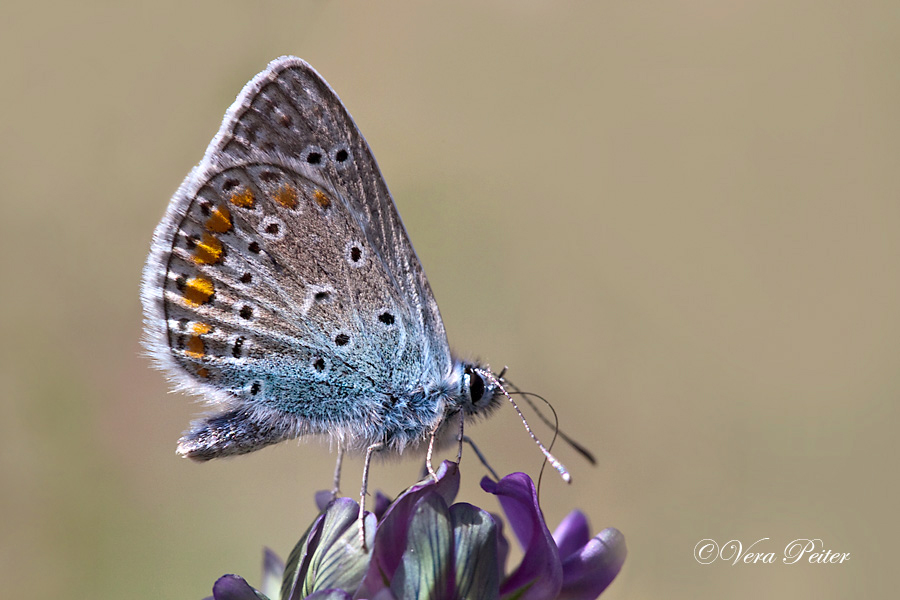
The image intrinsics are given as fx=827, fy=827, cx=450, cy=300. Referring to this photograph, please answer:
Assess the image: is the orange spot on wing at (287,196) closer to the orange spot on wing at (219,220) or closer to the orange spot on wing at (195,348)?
the orange spot on wing at (219,220)

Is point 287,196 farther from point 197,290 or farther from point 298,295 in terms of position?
point 197,290

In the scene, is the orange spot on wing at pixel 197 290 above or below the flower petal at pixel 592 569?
above

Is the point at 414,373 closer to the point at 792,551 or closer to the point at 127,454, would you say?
the point at 127,454

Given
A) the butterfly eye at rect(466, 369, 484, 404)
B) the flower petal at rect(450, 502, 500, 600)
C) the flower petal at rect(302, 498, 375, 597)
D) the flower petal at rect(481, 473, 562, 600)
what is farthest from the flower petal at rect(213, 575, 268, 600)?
the butterfly eye at rect(466, 369, 484, 404)

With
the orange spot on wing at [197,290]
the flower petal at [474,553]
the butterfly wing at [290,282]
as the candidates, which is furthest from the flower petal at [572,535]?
the orange spot on wing at [197,290]
